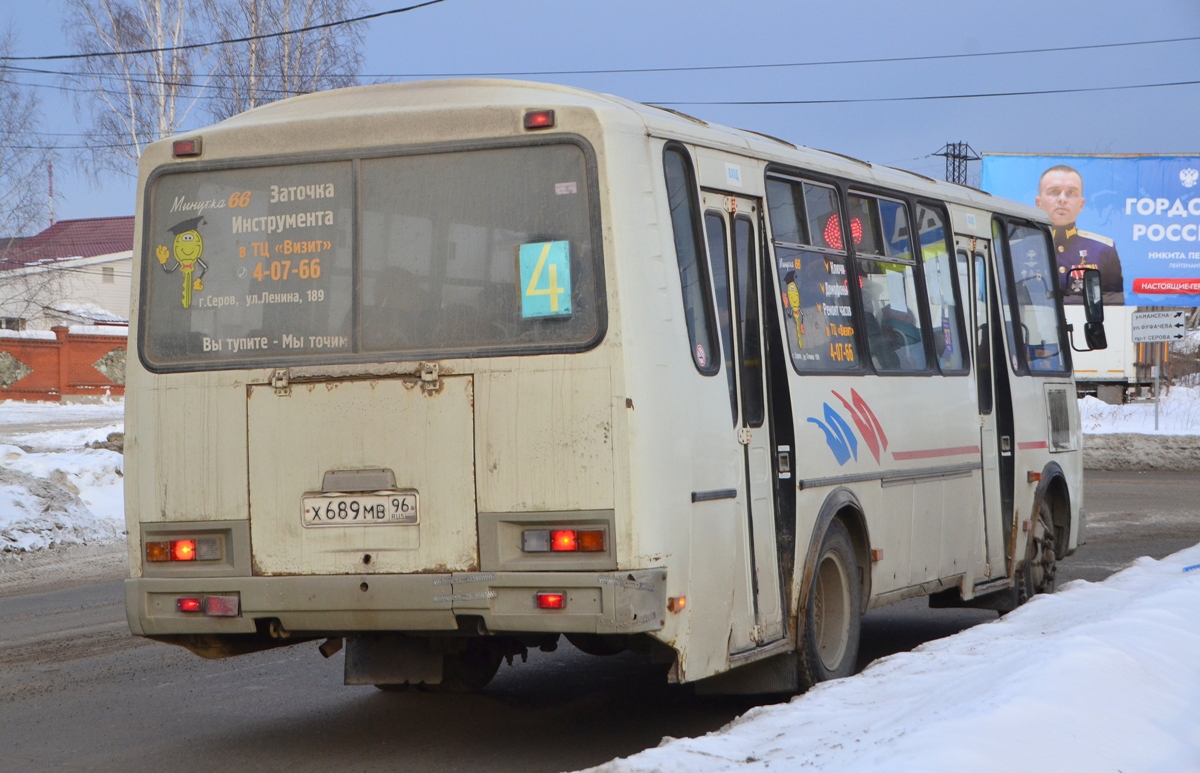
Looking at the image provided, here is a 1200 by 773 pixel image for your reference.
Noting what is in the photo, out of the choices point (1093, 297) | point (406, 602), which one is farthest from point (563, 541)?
point (1093, 297)

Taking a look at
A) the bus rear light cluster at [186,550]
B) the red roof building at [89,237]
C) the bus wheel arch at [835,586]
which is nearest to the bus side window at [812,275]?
the bus wheel arch at [835,586]

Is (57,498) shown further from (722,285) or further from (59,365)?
(59,365)

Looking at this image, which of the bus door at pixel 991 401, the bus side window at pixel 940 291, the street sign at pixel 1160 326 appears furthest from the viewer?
the street sign at pixel 1160 326

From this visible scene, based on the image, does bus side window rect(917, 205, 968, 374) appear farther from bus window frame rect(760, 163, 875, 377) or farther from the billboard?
the billboard

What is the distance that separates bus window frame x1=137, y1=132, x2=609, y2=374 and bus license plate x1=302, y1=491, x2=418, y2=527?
56 centimetres

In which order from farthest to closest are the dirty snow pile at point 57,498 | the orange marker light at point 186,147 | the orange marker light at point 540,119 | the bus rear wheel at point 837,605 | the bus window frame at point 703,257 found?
the dirty snow pile at point 57,498, the bus rear wheel at point 837,605, the orange marker light at point 186,147, the bus window frame at point 703,257, the orange marker light at point 540,119

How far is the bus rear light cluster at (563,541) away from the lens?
5621 millimetres

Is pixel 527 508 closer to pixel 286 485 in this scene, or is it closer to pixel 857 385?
pixel 286 485

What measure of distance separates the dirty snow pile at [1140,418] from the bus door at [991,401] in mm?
17579

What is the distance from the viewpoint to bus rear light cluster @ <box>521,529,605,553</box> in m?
5.62

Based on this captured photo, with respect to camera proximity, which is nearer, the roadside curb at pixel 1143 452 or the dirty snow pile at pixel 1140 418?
the roadside curb at pixel 1143 452

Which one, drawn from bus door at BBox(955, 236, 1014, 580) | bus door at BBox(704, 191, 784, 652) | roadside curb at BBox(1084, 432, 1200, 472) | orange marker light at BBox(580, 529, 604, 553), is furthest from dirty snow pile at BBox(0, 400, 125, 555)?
roadside curb at BBox(1084, 432, 1200, 472)

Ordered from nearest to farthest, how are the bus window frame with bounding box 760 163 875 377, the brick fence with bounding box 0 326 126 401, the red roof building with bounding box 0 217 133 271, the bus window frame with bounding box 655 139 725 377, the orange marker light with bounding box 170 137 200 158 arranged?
the bus window frame with bounding box 655 139 725 377 → the orange marker light with bounding box 170 137 200 158 → the bus window frame with bounding box 760 163 875 377 → the brick fence with bounding box 0 326 126 401 → the red roof building with bounding box 0 217 133 271

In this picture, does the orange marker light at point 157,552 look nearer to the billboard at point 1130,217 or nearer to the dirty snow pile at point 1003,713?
the dirty snow pile at point 1003,713
